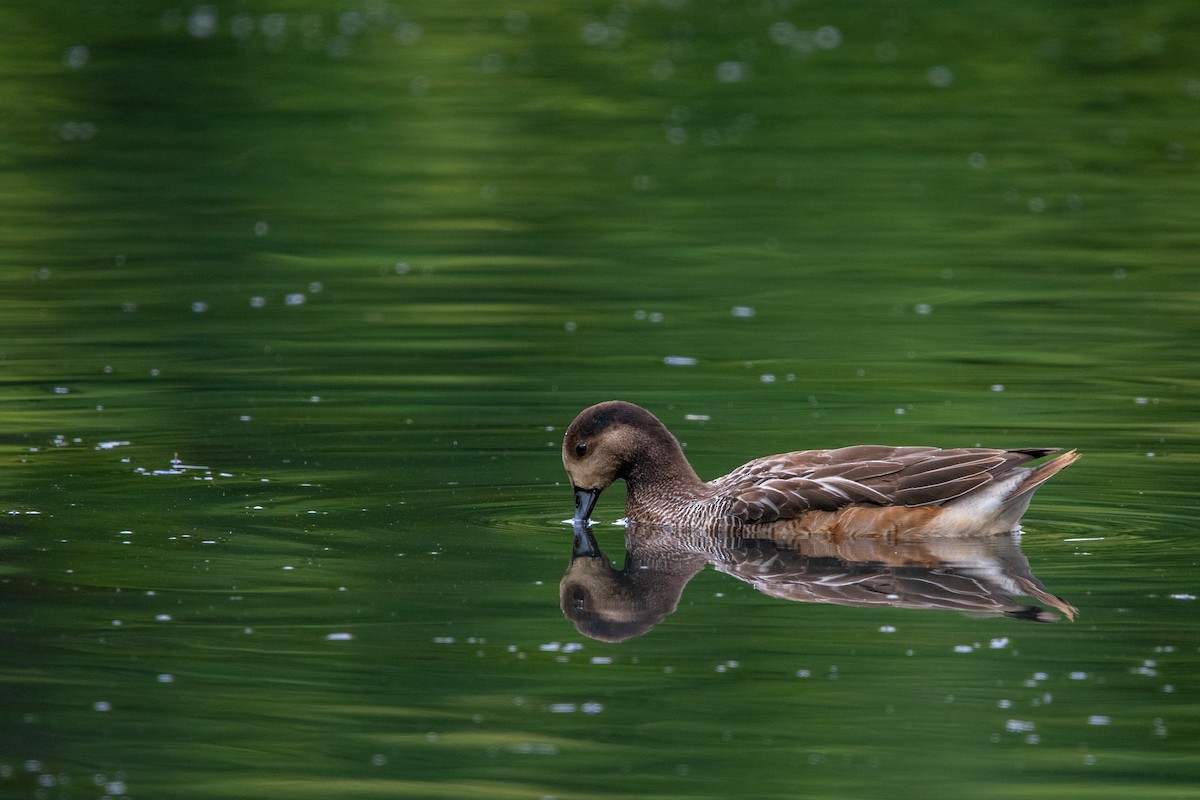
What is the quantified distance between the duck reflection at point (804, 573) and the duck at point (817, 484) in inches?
3.3

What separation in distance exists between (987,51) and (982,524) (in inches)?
921

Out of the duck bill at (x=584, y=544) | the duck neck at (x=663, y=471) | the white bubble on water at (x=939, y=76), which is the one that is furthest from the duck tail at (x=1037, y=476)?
the white bubble on water at (x=939, y=76)

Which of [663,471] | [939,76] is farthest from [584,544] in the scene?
[939,76]

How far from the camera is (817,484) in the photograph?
1051 centimetres

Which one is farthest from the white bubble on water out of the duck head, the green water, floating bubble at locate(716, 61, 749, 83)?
the duck head

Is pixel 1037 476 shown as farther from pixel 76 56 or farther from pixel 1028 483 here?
pixel 76 56

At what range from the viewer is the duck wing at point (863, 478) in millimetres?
10297

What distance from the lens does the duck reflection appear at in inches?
356

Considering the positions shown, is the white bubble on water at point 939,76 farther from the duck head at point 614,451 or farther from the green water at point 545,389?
the duck head at point 614,451

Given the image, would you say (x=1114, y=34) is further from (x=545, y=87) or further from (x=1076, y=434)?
(x=1076, y=434)

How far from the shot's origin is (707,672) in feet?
26.5

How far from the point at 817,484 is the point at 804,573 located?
0.78 metres

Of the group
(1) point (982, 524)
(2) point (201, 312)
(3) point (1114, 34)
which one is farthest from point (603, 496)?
(3) point (1114, 34)

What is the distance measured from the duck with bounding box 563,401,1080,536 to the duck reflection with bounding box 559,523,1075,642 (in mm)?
85
